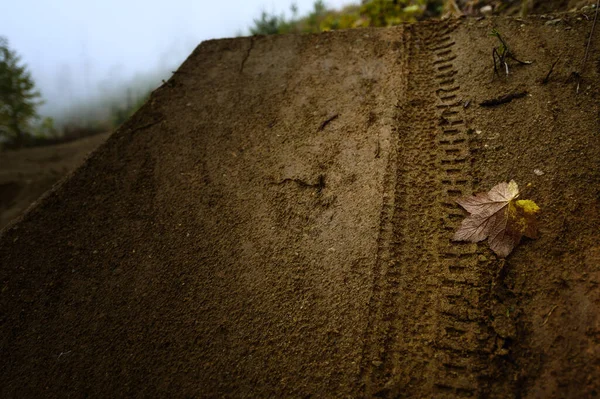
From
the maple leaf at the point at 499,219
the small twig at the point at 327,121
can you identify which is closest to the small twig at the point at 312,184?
the small twig at the point at 327,121

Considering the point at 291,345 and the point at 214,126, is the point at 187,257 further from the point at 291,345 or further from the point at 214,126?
the point at 214,126

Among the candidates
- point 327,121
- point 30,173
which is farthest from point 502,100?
point 30,173

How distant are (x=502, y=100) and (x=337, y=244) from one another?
137cm

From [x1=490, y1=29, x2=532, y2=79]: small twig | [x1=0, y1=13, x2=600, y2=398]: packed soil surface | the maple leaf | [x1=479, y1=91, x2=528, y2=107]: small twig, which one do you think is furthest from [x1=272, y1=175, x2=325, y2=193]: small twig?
[x1=490, y1=29, x2=532, y2=79]: small twig

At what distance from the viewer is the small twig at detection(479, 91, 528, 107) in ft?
5.71

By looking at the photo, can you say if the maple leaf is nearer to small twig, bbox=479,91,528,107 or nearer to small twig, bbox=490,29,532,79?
small twig, bbox=479,91,528,107

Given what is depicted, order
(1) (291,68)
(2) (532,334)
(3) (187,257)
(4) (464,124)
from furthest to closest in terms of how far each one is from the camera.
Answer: (1) (291,68) → (4) (464,124) → (3) (187,257) → (2) (532,334)

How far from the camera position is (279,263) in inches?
58.7

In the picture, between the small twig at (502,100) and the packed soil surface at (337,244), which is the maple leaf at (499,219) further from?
the small twig at (502,100)

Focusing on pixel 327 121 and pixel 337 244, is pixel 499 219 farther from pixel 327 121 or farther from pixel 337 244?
pixel 327 121

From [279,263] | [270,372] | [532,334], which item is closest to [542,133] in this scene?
[532,334]

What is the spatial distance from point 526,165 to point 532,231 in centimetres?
41

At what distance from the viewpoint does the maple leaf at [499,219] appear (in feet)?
4.24

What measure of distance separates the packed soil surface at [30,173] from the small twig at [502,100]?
406 centimetres
